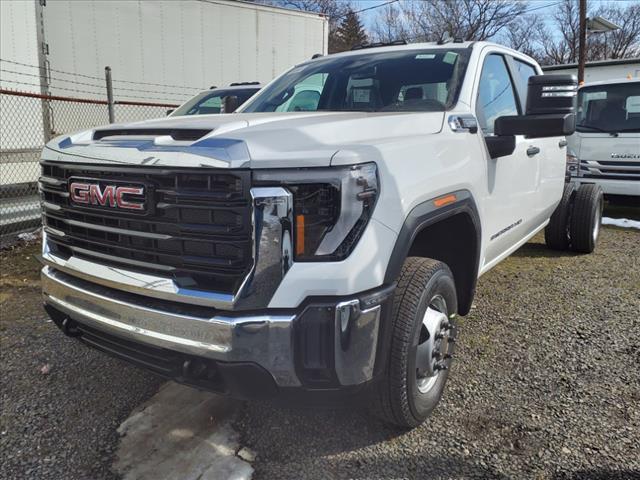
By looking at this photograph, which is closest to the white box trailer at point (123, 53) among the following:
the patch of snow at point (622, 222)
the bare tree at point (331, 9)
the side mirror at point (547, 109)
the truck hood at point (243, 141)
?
the truck hood at point (243, 141)

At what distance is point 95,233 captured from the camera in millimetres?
2357

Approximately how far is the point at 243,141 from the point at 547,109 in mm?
1811

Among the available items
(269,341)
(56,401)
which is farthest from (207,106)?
(269,341)

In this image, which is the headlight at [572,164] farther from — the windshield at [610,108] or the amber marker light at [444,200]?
the amber marker light at [444,200]

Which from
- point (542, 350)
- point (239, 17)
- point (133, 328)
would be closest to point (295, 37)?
point (239, 17)

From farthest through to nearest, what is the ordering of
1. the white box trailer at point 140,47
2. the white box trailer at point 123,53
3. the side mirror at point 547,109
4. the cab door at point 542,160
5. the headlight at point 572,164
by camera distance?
1. the white box trailer at point 140,47
2. the white box trailer at point 123,53
3. the headlight at point 572,164
4. the cab door at point 542,160
5. the side mirror at point 547,109

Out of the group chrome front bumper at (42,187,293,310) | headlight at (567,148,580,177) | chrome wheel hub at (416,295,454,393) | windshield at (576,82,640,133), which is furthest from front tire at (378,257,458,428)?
windshield at (576,82,640,133)

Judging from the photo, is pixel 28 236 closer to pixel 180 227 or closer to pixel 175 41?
pixel 180 227

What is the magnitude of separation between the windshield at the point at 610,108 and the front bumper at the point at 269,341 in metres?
7.56

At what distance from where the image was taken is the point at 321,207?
1923mm

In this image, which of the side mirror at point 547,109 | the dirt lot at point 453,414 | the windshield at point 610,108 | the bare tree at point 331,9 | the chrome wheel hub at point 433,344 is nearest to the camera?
the dirt lot at point 453,414

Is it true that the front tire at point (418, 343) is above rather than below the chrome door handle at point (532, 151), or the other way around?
below

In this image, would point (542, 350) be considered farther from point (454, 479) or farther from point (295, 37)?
point (295, 37)

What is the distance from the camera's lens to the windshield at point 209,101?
786cm
